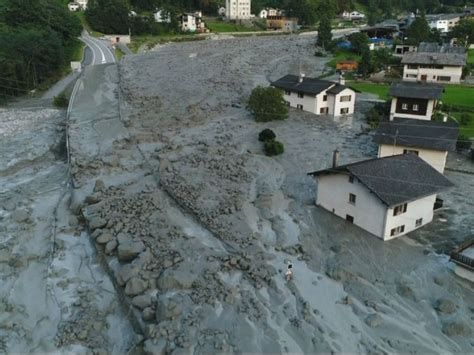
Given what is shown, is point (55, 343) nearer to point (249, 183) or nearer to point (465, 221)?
point (249, 183)

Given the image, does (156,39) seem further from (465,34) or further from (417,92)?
(417,92)

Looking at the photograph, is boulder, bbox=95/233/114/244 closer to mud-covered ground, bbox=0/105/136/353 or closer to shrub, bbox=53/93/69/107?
mud-covered ground, bbox=0/105/136/353

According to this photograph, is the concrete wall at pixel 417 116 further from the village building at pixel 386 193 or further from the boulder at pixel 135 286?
the boulder at pixel 135 286

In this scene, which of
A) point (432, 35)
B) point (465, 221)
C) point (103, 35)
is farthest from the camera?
point (103, 35)

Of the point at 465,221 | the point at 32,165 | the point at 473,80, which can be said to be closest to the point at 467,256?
the point at 465,221

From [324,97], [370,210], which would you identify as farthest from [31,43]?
[370,210]

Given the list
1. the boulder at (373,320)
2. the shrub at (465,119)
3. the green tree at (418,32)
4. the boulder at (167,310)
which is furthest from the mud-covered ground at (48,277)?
the green tree at (418,32)
